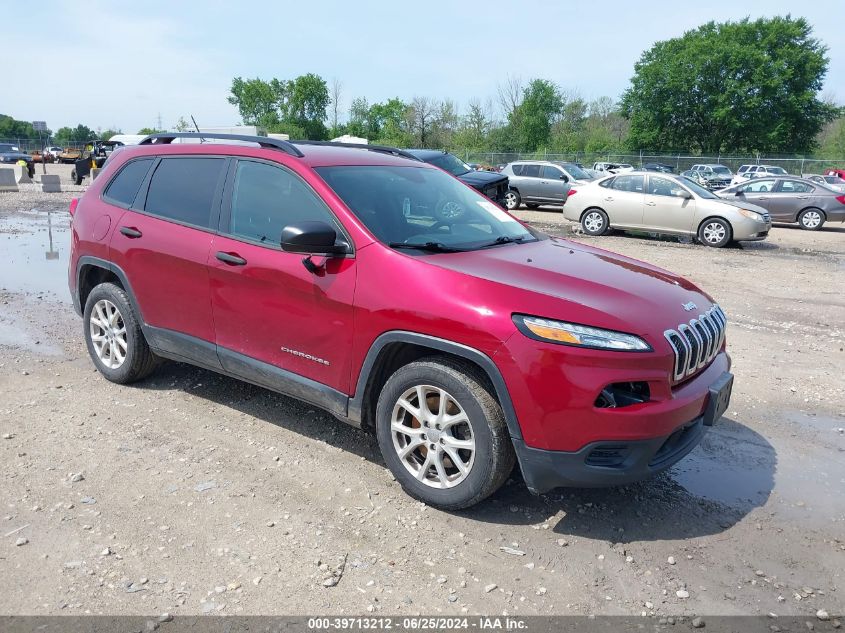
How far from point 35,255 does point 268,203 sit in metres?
8.64

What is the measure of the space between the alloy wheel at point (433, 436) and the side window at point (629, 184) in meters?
13.4

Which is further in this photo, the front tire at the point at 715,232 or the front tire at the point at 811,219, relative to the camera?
the front tire at the point at 811,219

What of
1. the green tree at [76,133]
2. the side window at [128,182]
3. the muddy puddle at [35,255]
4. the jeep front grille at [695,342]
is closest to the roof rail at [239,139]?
the side window at [128,182]

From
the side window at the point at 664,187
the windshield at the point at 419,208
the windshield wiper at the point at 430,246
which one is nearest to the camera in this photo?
the windshield wiper at the point at 430,246

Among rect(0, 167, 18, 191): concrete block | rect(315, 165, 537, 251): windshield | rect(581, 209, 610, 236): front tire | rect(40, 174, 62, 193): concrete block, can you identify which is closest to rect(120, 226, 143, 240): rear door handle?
rect(315, 165, 537, 251): windshield

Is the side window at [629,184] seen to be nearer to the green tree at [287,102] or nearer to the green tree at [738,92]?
the green tree at [738,92]

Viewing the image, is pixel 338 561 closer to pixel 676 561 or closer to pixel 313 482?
A: pixel 313 482

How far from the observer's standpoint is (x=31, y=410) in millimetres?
→ 4703

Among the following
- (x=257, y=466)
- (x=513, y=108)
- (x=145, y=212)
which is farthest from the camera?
(x=513, y=108)

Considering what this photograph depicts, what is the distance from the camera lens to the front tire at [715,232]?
566 inches

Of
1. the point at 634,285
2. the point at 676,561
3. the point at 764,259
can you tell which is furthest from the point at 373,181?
the point at 764,259

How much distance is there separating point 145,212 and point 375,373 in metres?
2.37

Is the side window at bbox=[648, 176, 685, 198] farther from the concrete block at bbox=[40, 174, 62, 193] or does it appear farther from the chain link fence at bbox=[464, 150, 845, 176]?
the chain link fence at bbox=[464, 150, 845, 176]

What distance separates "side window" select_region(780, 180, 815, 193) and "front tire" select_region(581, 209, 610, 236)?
21.7ft
